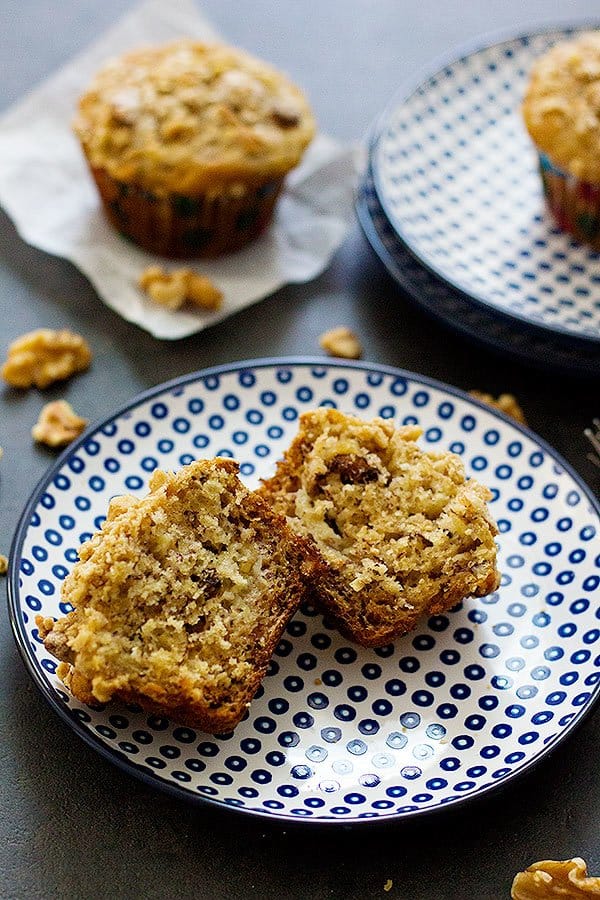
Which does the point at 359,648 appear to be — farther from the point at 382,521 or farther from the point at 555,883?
the point at 555,883

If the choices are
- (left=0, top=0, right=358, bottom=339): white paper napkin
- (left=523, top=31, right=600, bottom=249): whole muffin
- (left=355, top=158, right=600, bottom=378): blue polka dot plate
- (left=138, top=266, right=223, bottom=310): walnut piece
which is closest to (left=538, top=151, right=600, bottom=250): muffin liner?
(left=523, top=31, right=600, bottom=249): whole muffin

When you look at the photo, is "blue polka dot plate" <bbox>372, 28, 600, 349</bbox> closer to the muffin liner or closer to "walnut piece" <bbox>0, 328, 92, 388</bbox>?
the muffin liner

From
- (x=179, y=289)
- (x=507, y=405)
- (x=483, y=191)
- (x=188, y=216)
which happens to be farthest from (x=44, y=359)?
(x=483, y=191)

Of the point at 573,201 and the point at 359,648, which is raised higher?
the point at 573,201

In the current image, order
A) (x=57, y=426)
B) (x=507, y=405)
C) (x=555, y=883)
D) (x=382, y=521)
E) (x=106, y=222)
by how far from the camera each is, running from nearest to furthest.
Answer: (x=555, y=883)
(x=382, y=521)
(x=57, y=426)
(x=507, y=405)
(x=106, y=222)

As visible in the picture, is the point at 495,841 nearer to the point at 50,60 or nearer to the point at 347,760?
the point at 347,760

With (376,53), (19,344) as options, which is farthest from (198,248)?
(376,53)

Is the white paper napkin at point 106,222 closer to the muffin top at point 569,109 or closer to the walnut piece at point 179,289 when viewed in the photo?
the walnut piece at point 179,289
